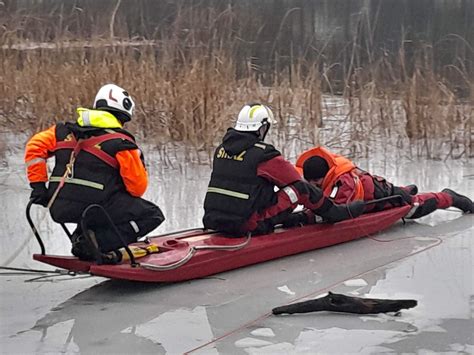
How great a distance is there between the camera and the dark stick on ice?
5.47 m

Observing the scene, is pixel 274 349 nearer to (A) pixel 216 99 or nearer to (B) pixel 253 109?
(B) pixel 253 109

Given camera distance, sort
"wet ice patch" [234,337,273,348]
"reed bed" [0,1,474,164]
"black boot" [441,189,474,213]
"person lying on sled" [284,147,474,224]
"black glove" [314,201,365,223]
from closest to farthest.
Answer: "wet ice patch" [234,337,273,348]
"black glove" [314,201,365,223]
"person lying on sled" [284,147,474,224]
"black boot" [441,189,474,213]
"reed bed" [0,1,474,164]

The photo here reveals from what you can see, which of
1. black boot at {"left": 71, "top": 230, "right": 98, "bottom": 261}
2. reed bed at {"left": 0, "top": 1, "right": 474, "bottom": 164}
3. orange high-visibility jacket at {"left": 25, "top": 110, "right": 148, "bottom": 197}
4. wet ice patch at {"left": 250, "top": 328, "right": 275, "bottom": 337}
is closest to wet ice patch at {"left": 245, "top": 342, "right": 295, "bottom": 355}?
wet ice patch at {"left": 250, "top": 328, "right": 275, "bottom": 337}

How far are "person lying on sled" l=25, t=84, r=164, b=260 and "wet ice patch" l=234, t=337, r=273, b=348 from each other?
1424 millimetres

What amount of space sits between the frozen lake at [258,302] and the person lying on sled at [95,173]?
0.40m

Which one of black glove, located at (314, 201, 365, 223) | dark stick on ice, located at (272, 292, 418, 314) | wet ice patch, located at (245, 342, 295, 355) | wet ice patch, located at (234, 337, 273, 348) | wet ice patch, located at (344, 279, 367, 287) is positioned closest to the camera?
wet ice patch, located at (245, 342, 295, 355)

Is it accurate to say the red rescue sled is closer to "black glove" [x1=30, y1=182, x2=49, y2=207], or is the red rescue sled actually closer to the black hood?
"black glove" [x1=30, y1=182, x2=49, y2=207]

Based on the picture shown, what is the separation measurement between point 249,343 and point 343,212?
92.0 inches

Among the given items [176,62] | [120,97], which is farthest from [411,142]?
[120,97]

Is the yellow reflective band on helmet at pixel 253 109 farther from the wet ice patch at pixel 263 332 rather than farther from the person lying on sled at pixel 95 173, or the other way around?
the wet ice patch at pixel 263 332

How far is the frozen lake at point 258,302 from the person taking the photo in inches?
200

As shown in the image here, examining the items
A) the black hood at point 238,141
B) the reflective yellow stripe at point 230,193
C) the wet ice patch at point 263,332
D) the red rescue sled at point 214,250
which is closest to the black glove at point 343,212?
the red rescue sled at point 214,250

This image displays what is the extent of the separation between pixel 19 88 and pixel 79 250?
18.9ft

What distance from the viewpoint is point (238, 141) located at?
6.77 meters
